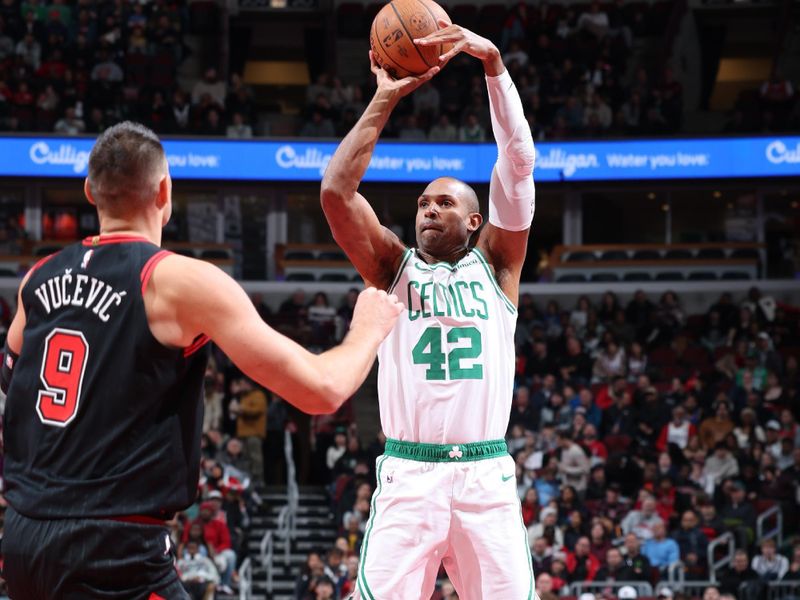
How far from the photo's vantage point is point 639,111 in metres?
24.2

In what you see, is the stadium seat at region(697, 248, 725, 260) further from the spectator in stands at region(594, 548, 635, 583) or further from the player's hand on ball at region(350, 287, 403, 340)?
the player's hand on ball at region(350, 287, 403, 340)

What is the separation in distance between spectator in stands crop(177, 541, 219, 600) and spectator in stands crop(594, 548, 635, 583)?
4.60 metres

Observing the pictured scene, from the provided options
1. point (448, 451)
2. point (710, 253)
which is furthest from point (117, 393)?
point (710, 253)

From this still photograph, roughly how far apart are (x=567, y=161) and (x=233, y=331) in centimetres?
2082

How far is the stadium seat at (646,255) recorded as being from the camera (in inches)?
944

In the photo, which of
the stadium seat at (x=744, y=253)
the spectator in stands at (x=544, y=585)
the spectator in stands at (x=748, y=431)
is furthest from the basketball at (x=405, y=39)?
the stadium seat at (x=744, y=253)

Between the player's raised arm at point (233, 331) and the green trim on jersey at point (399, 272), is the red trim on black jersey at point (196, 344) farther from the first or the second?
the green trim on jersey at point (399, 272)

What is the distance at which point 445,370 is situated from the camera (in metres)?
5.48

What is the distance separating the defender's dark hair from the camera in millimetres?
3510

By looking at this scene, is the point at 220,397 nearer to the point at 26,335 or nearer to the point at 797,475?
the point at 797,475

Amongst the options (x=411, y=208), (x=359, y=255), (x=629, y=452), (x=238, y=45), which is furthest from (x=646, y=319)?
(x=359, y=255)

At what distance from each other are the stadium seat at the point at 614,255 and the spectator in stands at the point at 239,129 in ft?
24.9

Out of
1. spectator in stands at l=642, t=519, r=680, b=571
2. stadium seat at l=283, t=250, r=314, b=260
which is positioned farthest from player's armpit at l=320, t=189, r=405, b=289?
stadium seat at l=283, t=250, r=314, b=260

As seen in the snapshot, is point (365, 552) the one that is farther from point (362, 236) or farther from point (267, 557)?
point (267, 557)
